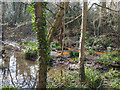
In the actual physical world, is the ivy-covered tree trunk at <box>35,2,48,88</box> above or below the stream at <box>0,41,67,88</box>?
above

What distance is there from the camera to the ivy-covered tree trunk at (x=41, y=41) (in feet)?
11.3

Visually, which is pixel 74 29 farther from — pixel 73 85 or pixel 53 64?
pixel 73 85

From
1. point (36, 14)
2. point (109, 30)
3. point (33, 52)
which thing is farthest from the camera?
point (109, 30)

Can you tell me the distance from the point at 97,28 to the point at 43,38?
44.6 ft

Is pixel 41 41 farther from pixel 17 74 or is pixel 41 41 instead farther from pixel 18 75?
pixel 17 74

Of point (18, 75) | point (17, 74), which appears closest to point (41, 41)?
point (18, 75)

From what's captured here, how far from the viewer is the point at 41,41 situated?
354cm

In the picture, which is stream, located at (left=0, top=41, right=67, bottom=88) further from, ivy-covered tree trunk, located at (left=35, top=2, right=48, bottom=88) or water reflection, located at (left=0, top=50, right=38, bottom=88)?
ivy-covered tree trunk, located at (left=35, top=2, right=48, bottom=88)

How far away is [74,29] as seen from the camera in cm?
1648

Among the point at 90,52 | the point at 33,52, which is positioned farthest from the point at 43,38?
the point at 90,52

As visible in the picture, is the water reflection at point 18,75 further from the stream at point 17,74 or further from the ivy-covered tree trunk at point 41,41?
the ivy-covered tree trunk at point 41,41

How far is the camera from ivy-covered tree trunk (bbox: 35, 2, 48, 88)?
3.44 metres

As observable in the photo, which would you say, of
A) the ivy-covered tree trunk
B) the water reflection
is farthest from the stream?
the ivy-covered tree trunk

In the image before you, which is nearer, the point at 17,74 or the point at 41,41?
the point at 41,41
